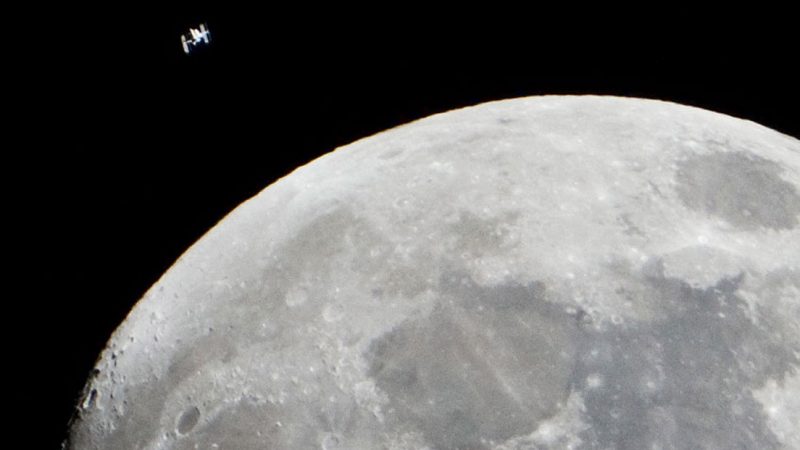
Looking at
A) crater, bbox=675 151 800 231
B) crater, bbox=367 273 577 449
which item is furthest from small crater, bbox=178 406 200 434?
crater, bbox=675 151 800 231

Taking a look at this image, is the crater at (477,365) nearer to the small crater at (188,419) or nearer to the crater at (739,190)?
the small crater at (188,419)

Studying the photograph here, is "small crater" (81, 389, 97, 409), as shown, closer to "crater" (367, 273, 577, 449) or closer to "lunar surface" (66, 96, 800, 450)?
"lunar surface" (66, 96, 800, 450)

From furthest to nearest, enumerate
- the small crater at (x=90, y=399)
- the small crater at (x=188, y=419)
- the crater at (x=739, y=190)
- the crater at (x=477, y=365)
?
the small crater at (x=90, y=399) < the crater at (x=739, y=190) < the small crater at (x=188, y=419) < the crater at (x=477, y=365)

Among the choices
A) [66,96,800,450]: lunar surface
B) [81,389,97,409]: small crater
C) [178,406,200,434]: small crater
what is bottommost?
[81,389,97,409]: small crater

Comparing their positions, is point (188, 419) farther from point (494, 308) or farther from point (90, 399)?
point (494, 308)

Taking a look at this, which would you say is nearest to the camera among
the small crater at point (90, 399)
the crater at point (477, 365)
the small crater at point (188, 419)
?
the crater at point (477, 365)

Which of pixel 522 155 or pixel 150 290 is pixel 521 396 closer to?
pixel 522 155

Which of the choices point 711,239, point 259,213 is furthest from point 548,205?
point 259,213

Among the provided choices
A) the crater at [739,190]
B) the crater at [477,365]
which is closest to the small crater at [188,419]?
the crater at [477,365]
